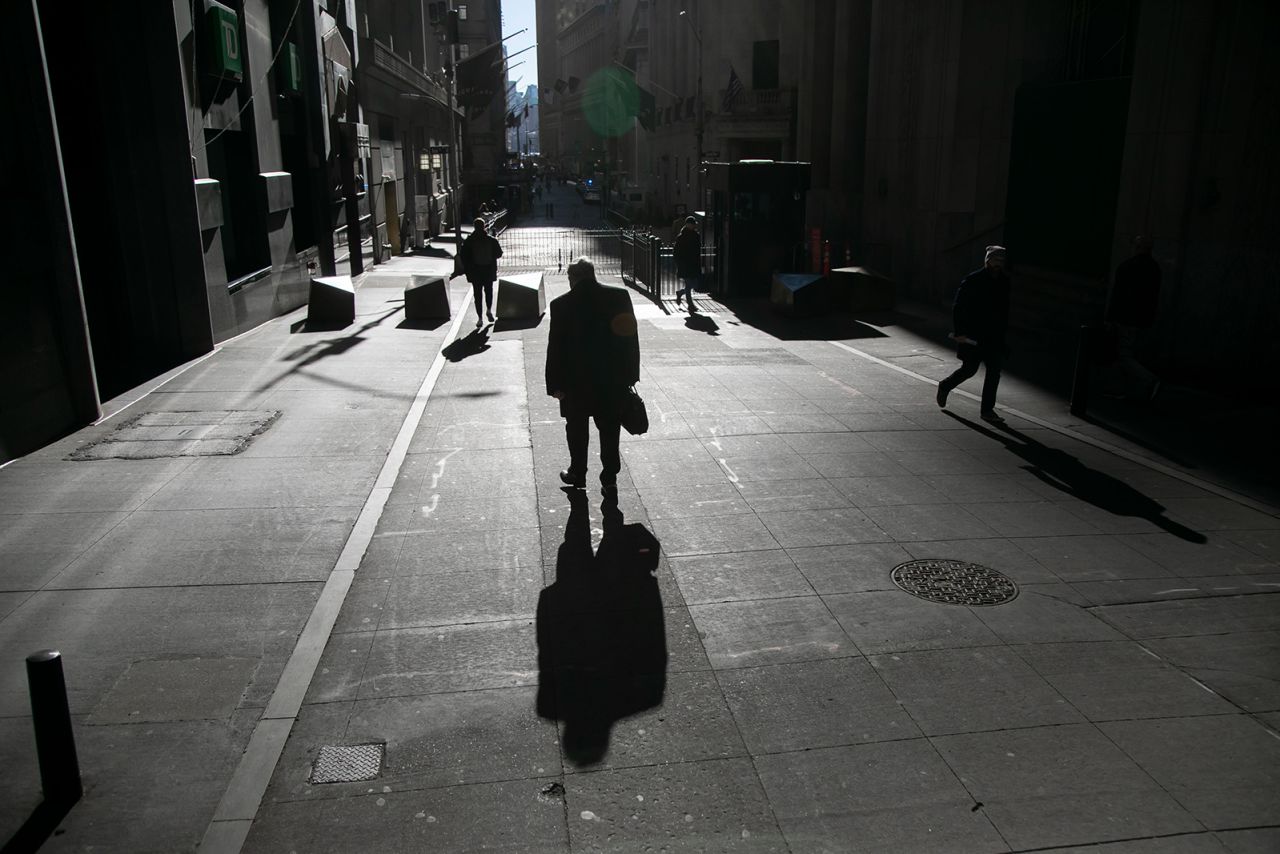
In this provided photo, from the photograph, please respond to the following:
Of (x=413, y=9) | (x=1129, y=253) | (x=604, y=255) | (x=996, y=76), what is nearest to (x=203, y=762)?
(x=1129, y=253)

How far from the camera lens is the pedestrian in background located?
12.3 meters

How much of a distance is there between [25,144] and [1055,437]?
1110 centimetres

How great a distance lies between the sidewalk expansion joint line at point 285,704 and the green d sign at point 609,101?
67418 mm

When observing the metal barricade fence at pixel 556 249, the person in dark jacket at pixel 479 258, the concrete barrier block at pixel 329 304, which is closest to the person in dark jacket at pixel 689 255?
the person in dark jacket at pixel 479 258

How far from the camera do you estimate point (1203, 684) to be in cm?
544

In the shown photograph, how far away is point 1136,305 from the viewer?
12.4 metres

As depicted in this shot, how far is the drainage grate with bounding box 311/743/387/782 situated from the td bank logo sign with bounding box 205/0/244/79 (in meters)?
14.2

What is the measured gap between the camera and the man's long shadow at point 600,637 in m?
5.15

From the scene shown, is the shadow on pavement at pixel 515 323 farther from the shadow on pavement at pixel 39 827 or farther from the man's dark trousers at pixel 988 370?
the shadow on pavement at pixel 39 827

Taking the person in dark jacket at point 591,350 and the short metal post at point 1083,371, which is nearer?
the person in dark jacket at point 591,350

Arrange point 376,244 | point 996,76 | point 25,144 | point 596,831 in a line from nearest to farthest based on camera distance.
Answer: point 596,831, point 25,144, point 996,76, point 376,244

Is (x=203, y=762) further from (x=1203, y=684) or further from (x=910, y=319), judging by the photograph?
(x=910, y=319)

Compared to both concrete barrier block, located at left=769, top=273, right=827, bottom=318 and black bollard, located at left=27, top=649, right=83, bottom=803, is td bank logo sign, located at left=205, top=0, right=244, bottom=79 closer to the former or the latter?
concrete barrier block, located at left=769, top=273, right=827, bottom=318

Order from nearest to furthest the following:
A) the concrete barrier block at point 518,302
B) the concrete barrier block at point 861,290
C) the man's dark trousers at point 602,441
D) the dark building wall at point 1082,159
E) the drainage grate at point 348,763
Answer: the drainage grate at point 348,763
the man's dark trousers at point 602,441
the dark building wall at point 1082,159
the concrete barrier block at point 518,302
the concrete barrier block at point 861,290
